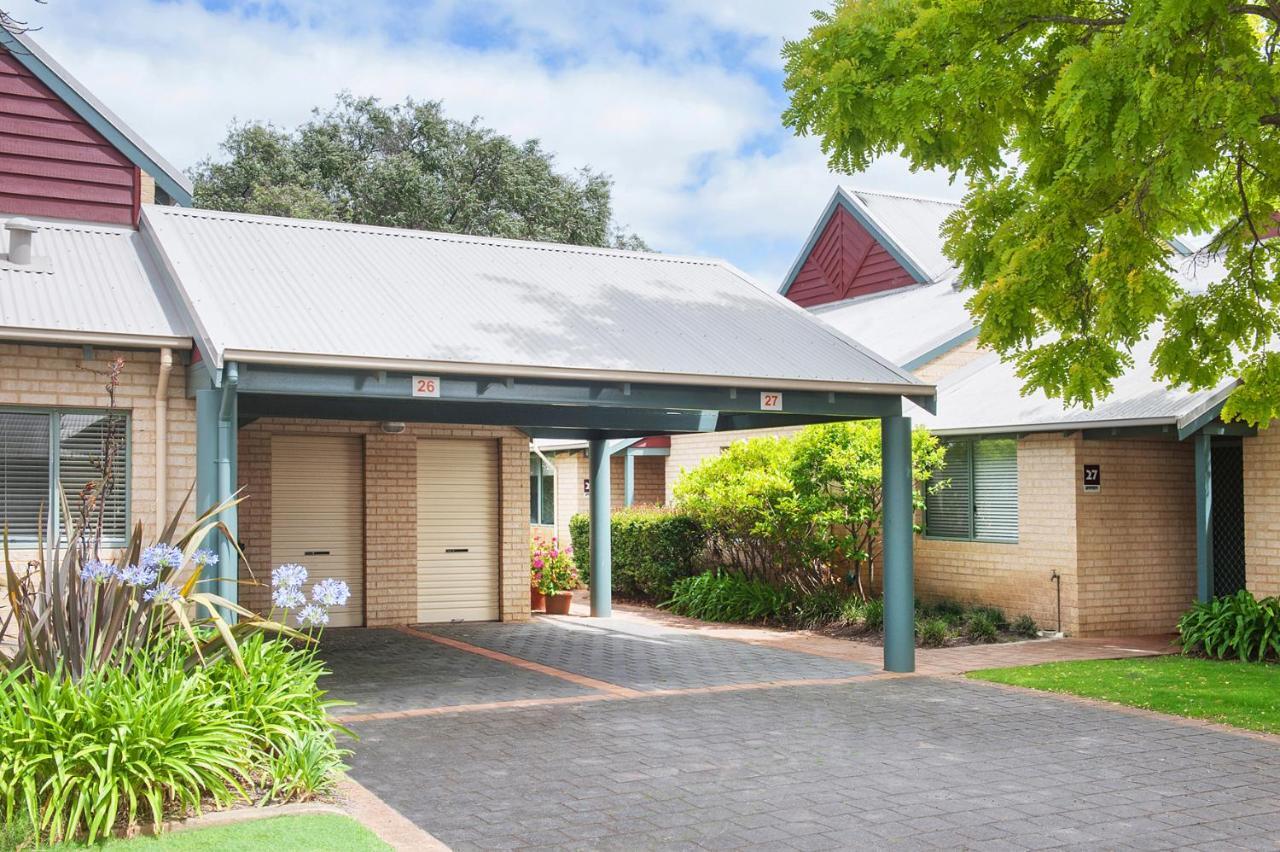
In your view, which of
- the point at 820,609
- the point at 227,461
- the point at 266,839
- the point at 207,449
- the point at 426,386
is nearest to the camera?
the point at 266,839

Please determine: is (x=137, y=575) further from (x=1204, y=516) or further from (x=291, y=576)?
(x=1204, y=516)

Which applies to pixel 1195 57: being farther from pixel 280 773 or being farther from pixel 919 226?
pixel 919 226

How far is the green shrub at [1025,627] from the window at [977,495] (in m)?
1.04

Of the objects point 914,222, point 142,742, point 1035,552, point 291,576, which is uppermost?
point 914,222

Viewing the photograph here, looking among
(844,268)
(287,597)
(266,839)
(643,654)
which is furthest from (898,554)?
(844,268)

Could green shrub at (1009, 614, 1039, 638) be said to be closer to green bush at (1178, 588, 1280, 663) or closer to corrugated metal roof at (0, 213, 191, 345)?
green bush at (1178, 588, 1280, 663)

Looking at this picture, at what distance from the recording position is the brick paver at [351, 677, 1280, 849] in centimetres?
684

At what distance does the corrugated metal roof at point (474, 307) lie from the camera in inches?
432

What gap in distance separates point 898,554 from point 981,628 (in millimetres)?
3428

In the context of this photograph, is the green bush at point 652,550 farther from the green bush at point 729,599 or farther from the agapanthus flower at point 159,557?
the agapanthus flower at point 159,557

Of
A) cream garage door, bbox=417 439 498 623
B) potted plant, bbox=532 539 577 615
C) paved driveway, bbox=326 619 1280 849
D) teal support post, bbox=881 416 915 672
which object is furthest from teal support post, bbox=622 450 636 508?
paved driveway, bbox=326 619 1280 849

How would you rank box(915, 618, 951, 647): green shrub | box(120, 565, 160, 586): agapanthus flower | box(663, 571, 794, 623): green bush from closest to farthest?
box(120, 565, 160, 586): agapanthus flower
box(915, 618, 951, 647): green shrub
box(663, 571, 794, 623): green bush

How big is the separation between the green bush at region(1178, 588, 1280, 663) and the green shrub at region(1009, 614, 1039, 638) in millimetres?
1955

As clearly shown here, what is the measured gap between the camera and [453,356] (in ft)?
35.8
